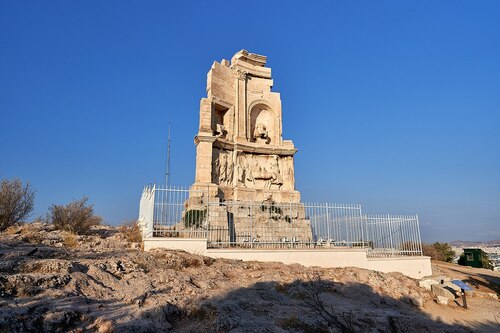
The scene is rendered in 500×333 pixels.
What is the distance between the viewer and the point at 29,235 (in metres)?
10.3

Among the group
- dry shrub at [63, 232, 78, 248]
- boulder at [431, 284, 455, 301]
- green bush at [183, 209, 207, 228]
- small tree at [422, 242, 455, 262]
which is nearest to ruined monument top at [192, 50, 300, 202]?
green bush at [183, 209, 207, 228]

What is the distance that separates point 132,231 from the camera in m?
13.2

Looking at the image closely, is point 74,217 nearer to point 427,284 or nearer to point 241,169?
point 241,169

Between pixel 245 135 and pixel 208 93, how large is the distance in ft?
9.46

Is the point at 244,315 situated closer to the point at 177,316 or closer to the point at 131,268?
the point at 177,316

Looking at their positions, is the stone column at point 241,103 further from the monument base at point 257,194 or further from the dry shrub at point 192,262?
the dry shrub at point 192,262

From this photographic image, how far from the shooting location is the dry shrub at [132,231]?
40.8 feet

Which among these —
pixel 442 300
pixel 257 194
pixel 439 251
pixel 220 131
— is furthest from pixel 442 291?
pixel 439 251

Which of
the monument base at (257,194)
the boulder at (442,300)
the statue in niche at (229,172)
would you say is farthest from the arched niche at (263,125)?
the boulder at (442,300)

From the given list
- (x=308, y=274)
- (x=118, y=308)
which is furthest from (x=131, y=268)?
(x=308, y=274)

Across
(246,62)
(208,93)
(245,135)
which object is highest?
(246,62)

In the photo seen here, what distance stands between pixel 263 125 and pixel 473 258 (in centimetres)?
1433

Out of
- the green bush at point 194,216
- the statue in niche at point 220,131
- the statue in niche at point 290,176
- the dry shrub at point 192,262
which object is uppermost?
the statue in niche at point 220,131

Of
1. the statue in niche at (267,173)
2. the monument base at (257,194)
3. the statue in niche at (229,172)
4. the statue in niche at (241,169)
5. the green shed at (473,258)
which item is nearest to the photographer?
the monument base at (257,194)
